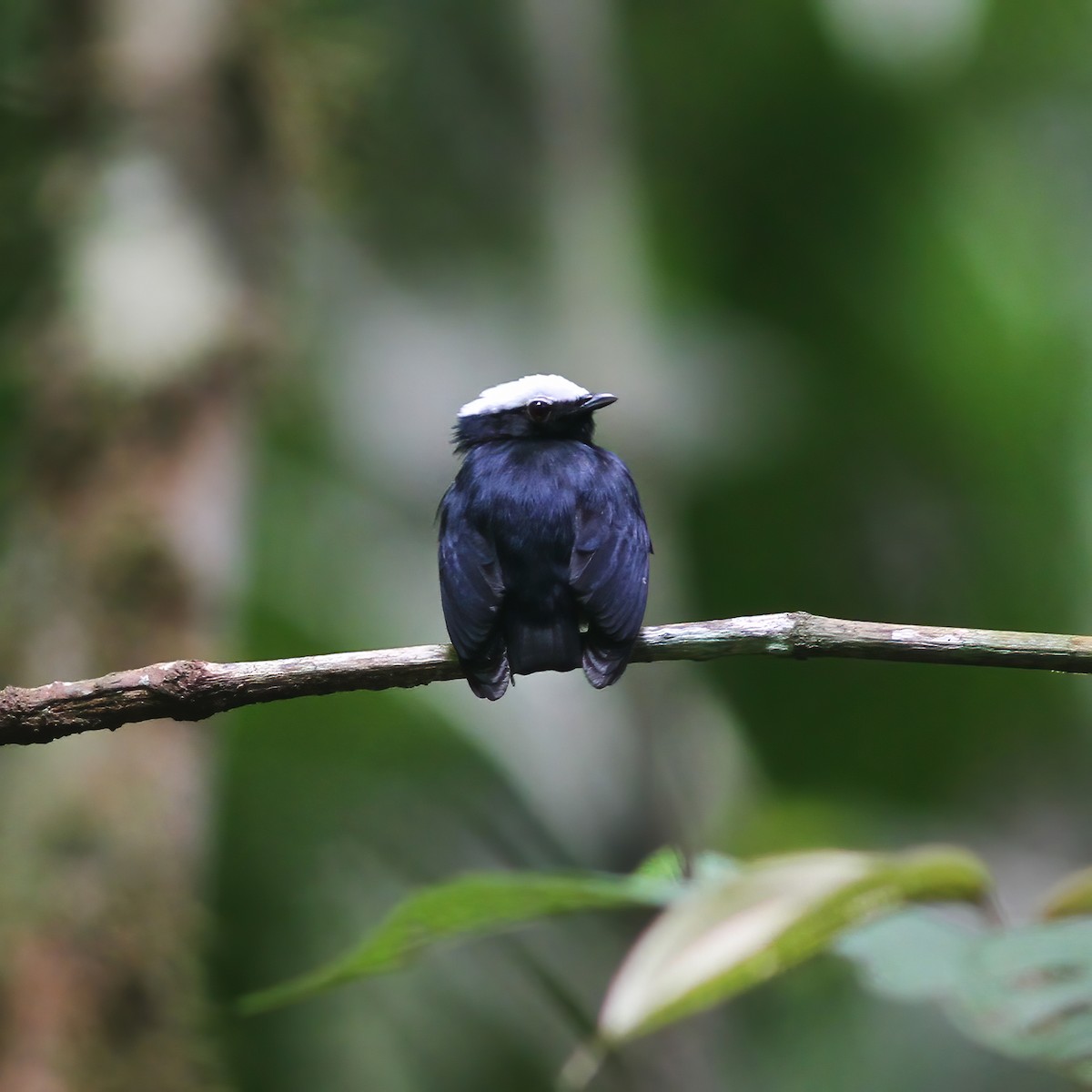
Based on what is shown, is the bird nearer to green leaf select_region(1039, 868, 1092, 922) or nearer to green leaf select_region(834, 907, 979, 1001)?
green leaf select_region(834, 907, 979, 1001)

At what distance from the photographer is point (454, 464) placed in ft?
23.2

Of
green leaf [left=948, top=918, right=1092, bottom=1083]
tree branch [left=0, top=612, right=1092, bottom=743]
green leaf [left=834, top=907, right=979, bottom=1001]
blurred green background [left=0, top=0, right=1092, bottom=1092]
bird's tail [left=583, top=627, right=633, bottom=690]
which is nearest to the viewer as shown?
green leaf [left=948, top=918, right=1092, bottom=1083]

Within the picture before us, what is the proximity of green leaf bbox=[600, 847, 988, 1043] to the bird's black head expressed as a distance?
167 cm

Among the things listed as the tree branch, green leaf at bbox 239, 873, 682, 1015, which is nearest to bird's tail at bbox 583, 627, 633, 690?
the tree branch

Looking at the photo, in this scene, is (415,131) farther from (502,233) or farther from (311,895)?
(311,895)

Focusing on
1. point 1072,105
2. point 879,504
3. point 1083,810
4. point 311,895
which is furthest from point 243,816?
point 1072,105

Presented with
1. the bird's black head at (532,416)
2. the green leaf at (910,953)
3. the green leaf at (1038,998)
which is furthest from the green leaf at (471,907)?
the bird's black head at (532,416)

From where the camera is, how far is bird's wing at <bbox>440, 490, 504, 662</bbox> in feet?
8.63

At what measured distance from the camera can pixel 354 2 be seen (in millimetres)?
7797

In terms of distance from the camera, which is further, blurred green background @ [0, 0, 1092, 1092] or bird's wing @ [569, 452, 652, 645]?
blurred green background @ [0, 0, 1092, 1092]

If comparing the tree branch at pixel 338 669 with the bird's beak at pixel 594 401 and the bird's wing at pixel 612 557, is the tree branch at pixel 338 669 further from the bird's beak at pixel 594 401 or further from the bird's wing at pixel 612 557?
the bird's beak at pixel 594 401

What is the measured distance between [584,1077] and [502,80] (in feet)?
22.1

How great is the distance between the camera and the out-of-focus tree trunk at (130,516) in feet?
12.8

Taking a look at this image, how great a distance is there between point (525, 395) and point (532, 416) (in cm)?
12
